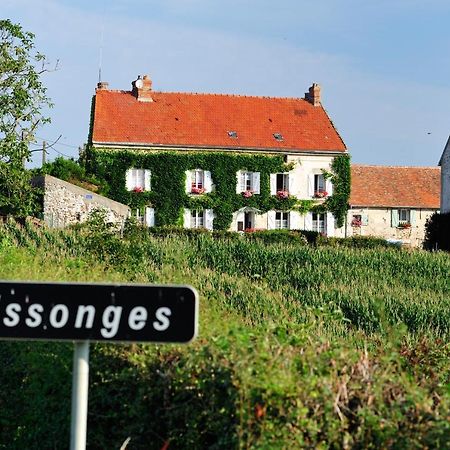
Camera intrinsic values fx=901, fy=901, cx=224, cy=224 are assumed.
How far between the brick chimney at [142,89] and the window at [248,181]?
662cm

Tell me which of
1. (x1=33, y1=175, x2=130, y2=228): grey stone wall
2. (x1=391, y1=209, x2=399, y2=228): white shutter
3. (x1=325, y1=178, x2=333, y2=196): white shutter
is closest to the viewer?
(x1=33, y1=175, x2=130, y2=228): grey stone wall

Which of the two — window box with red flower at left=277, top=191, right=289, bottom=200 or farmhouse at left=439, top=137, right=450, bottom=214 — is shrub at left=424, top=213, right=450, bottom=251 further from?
window box with red flower at left=277, top=191, right=289, bottom=200

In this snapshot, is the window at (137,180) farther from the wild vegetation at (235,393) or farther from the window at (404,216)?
the wild vegetation at (235,393)

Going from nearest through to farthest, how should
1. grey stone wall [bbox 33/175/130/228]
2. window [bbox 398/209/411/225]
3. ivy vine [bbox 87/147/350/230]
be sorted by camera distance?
grey stone wall [bbox 33/175/130/228] < ivy vine [bbox 87/147/350/230] < window [bbox 398/209/411/225]

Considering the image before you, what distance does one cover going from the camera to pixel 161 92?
164 feet

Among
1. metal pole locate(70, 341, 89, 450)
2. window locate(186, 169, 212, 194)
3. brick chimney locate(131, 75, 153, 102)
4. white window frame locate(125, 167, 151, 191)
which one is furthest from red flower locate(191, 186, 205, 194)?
metal pole locate(70, 341, 89, 450)

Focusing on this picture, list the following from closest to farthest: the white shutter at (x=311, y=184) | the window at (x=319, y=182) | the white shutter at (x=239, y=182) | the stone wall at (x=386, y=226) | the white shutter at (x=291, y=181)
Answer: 1. the white shutter at (x=239, y=182)
2. the white shutter at (x=291, y=181)
3. the white shutter at (x=311, y=184)
4. the window at (x=319, y=182)
5. the stone wall at (x=386, y=226)

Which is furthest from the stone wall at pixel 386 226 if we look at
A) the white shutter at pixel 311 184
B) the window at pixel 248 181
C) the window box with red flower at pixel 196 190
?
the window box with red flower at pixel 196 190

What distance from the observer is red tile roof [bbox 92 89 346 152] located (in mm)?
46906

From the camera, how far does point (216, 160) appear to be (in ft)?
156

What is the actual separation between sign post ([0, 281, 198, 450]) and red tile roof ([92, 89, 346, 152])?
42.4 metres

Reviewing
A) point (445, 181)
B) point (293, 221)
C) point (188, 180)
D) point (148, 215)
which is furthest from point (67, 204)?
point (445, 181)

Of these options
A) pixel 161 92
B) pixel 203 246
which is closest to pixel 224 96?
pixel 161 92

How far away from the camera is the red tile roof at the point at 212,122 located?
46906 mm
